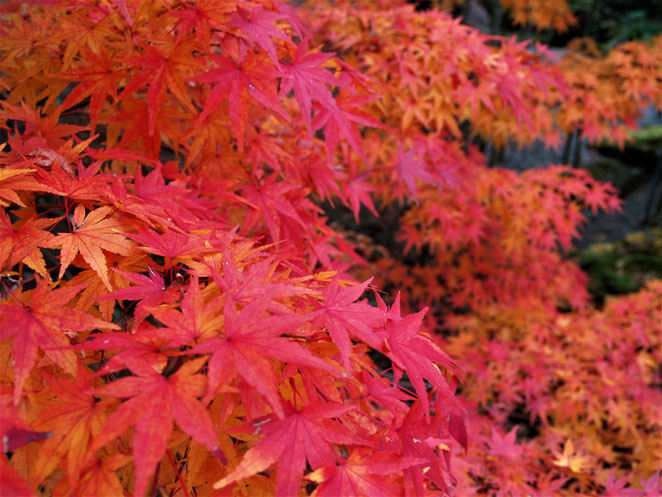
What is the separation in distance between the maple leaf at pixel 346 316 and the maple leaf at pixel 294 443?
0.10m

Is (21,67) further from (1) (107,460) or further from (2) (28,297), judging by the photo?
(1) (107,460)

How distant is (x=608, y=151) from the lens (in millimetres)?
10359

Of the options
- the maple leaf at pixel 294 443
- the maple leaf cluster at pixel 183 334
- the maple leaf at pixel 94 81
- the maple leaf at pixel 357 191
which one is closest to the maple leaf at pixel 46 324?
the maple leaf cluster at pixel 183 334

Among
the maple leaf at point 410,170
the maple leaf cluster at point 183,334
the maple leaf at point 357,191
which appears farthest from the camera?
the maple leaf at point 410,170

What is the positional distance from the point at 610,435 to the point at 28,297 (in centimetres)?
323

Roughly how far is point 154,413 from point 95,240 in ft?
1.28

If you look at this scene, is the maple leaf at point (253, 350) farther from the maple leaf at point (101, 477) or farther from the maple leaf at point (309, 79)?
the maple leaf at point (309, 79)

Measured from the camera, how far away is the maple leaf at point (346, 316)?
0.71 m

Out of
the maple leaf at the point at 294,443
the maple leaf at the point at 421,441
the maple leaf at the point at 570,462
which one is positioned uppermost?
the maple leaf at the point at 294,443

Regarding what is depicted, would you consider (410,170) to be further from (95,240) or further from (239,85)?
(95,240)

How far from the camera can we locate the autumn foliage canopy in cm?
60

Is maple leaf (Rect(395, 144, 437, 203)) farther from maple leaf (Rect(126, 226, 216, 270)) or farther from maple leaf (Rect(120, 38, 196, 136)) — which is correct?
maple leaf (Rect(126, 226, 216, 270))

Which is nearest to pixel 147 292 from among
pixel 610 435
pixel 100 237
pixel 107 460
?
pixel 100 237

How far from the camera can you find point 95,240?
31.1 inches
